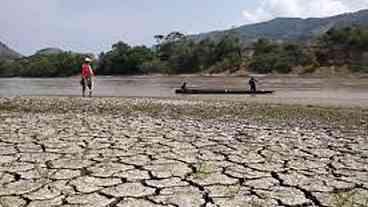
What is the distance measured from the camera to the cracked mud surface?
404 cm

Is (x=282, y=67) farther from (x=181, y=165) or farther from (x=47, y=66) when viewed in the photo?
(x=181, y=165)

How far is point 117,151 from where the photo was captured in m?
6.00

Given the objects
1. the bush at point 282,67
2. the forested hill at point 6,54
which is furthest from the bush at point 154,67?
the forested hill at point 6,54

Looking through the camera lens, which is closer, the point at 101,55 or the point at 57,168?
the point at 57,168

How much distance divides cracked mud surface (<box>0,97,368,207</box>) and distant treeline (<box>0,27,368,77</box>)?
47171 mm

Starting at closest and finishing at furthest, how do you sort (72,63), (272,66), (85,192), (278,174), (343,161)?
1. (85,192)
2. (278,174)
3. (343,161)
4. (272,66)
5. (72,63)

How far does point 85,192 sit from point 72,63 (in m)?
74.5

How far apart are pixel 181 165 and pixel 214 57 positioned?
60841 mm

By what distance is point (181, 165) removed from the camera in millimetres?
5188

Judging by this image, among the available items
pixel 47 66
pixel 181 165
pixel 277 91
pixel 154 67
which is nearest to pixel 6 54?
pixel 47 66

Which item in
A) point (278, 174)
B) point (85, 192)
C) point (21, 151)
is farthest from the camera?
point (21, 151)

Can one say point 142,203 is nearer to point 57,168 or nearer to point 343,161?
point 57,168

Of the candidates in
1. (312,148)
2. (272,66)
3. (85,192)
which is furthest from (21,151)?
(272,66)

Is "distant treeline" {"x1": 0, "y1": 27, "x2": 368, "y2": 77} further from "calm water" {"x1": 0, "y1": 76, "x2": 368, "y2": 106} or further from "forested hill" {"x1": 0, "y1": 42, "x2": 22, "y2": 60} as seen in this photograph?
"forested hill" {"x1": 0, "y1": 42, "x2": 22, "y2": 60}
